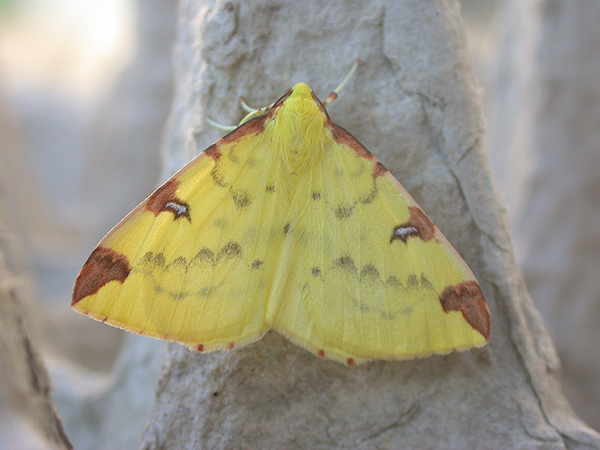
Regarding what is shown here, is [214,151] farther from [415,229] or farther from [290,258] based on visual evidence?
[415,229]

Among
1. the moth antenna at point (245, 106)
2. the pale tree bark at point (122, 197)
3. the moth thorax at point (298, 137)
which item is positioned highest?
the moth antenna at point (245, 106)

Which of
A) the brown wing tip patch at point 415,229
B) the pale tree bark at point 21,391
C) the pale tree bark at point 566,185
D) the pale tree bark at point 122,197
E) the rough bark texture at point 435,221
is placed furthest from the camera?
the pale tree bark at point 566,185

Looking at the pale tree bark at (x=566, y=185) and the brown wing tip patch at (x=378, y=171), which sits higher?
the brown wing tip patch at (x=378, y=171)

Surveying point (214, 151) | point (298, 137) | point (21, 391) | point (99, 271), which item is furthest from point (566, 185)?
point (21, 391)

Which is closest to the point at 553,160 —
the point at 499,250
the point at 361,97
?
the point at 499,250

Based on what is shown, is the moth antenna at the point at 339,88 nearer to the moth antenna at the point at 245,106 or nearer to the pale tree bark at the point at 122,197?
the moth antenna at the point at 245,106

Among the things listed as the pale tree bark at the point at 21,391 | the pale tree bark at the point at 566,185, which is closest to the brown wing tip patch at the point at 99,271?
the pale tree bark at the point at 21,391

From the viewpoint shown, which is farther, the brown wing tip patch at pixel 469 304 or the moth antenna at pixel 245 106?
the moth antenna at pixel 245 106

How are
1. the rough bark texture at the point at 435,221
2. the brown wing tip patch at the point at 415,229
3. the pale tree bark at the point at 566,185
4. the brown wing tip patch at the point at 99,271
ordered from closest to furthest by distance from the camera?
1. the brown wing tip patch at the point at 99,271
2. the brown wing tip patch at the point at 415,229
3. the rough bark texture at the point at 435,221
4. the pale tree bark at the point at 566,185

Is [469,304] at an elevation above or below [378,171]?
below
